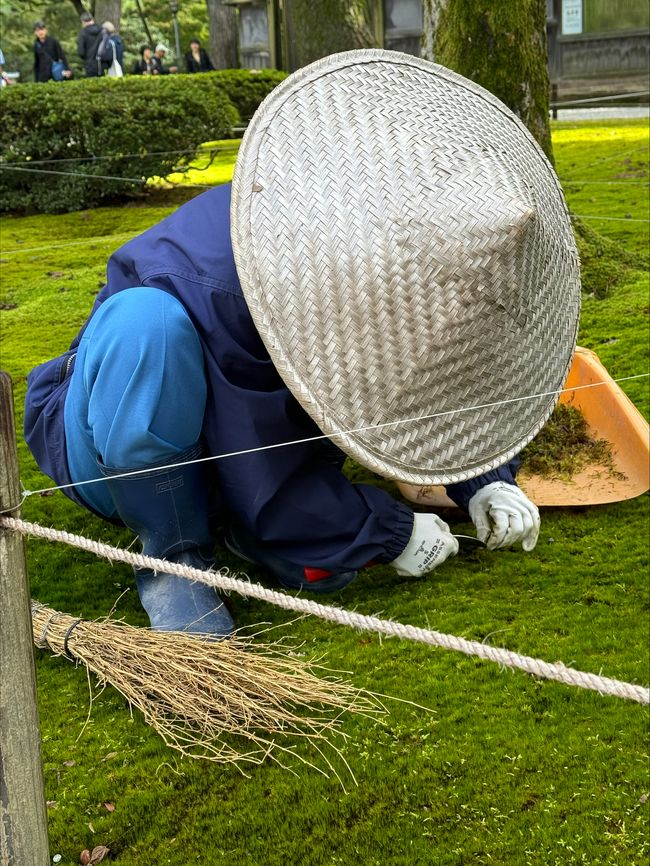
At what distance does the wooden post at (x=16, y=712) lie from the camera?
1.58 meters

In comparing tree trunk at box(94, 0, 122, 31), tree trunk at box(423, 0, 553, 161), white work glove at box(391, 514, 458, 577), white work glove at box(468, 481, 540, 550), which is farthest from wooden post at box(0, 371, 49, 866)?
tree trunk at box(94, 0, 122, 31)

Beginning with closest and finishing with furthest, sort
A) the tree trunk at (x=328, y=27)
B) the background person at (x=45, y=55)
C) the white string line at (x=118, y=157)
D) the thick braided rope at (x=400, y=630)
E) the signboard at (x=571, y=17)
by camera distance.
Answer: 1. the thick braided rope at (x=400, y=630)
2. the white string line at (x=118, y=157)
3. the tree trunk at (x=328, y=27)
4. the background person at (x=45, y=55)
5. the signboard at (x=571, y=17)

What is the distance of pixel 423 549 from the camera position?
2932mm

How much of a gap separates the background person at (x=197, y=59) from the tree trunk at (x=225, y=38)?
1.41 feet

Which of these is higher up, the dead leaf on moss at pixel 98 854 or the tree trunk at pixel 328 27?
the tree trunk at pixel 328 27

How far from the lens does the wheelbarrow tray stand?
345 cm

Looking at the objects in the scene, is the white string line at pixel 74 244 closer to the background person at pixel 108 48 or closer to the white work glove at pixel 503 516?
the white work glove at pixel 503 516

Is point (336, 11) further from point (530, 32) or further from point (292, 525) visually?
point (292, 525)

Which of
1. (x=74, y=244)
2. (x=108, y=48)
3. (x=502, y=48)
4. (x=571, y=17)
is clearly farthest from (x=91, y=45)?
(x=502, y=48)

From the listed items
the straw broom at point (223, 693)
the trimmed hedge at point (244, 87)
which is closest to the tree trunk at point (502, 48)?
the straw broom at point (223, 693)

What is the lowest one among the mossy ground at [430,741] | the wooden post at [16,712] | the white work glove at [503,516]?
the mossy ground at [430,741]

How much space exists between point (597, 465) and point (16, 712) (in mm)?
2555

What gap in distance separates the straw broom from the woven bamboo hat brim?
59 cm

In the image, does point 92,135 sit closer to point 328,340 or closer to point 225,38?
point 328,340
